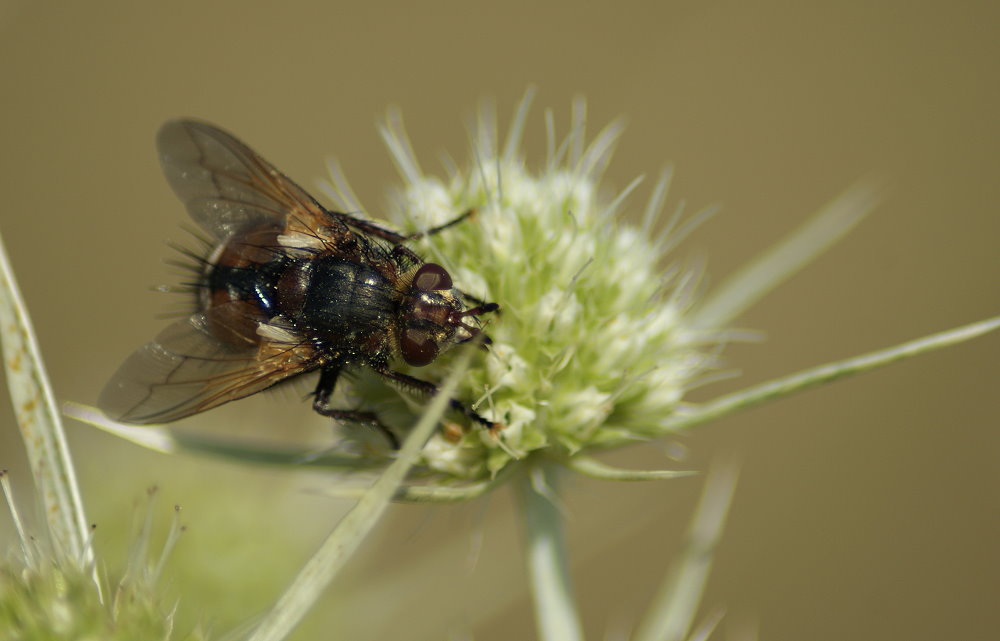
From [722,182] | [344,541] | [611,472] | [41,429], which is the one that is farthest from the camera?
[722,182]

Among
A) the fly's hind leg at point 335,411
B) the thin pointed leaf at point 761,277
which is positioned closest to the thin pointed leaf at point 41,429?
the fly's hind leg at point 335,411

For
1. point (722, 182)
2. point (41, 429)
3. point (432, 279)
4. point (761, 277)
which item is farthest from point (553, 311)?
point (722, 182)

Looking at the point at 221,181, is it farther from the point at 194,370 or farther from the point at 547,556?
the point at 547,556

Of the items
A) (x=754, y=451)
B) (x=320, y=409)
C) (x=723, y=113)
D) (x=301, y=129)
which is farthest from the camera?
(x=301, y=129)

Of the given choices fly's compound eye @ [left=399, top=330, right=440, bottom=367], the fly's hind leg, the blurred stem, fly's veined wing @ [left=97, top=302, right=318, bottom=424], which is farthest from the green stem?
fly's veined wing @ [left=97, top=302, right=318, bottom=424]

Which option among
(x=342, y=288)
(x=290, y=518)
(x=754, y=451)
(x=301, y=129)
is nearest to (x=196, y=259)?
(x=342, y=288)

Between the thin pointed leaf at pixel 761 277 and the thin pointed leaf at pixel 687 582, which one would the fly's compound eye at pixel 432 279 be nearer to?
the thin pointed leaf at pixel 761 277

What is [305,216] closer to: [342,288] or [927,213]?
[342,288]
